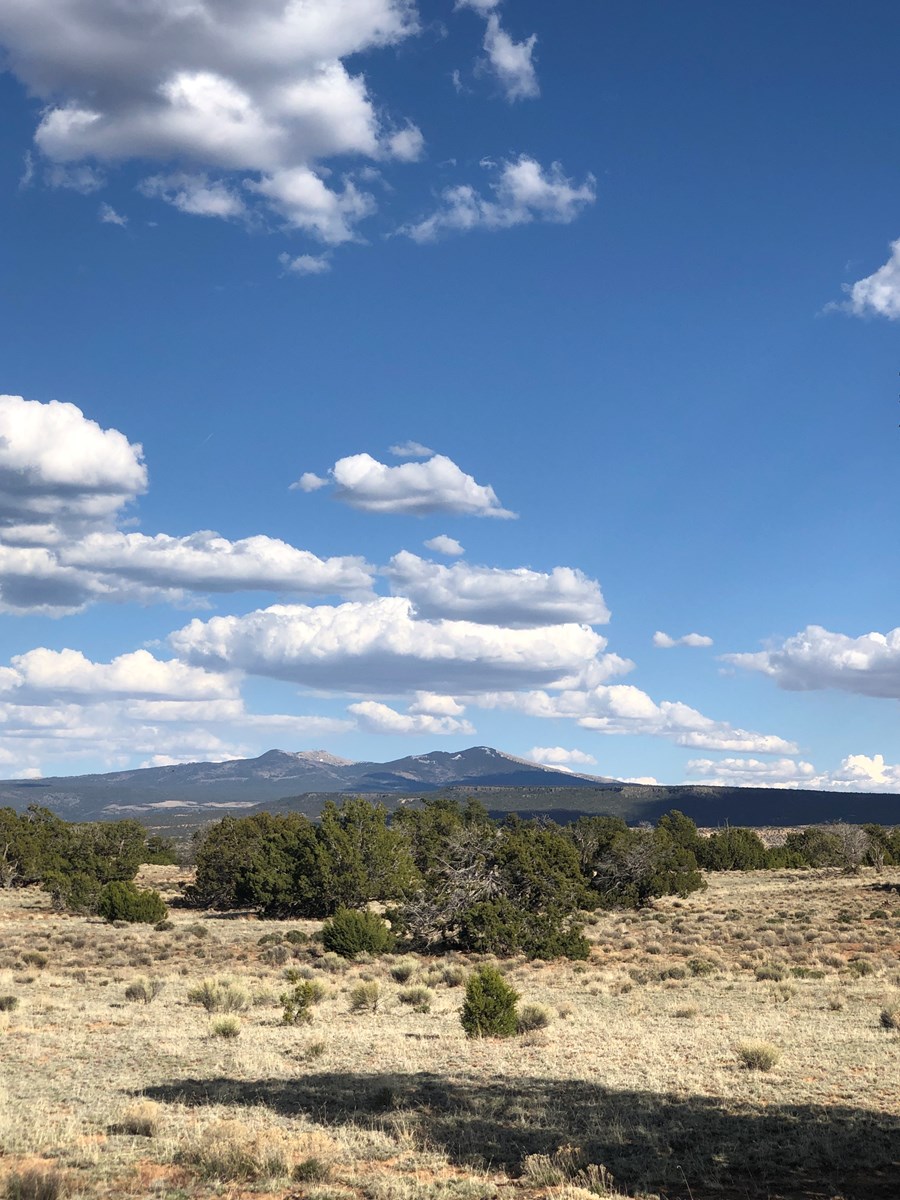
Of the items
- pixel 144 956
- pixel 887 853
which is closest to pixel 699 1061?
pixel 144 956

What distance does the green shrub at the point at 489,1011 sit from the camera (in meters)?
20.5

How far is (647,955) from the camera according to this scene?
117ft

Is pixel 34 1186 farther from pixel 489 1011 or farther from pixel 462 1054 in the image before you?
pixel 489 1011

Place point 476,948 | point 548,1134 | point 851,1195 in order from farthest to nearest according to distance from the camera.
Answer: point 476,948
point 548,1134
point 851,1195

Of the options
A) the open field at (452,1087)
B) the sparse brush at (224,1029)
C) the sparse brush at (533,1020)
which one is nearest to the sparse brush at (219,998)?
the open field at (452,1087)

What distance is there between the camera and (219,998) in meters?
24.3

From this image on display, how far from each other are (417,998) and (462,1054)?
737cm

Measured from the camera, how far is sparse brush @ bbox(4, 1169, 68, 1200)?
9234 mm

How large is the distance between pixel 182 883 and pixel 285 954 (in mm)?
41707

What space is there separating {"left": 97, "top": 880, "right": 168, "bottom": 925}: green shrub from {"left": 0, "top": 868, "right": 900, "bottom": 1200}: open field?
15.5 m

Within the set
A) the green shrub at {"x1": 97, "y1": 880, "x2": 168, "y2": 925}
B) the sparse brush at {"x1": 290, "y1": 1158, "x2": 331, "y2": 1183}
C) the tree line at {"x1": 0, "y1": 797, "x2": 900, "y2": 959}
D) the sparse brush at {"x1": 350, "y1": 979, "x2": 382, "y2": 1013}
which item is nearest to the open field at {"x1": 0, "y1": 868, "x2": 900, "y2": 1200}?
the sparse brush at {"x1": 290, "y1": 1158, "x2": 331, "y2": 1183}

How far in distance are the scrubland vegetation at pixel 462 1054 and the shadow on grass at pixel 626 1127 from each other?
0.18ft

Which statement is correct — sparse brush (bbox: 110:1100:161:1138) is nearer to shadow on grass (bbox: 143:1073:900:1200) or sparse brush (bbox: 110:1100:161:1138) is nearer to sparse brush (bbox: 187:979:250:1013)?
shadow on grass (bbox: 143:1073:900:1200)

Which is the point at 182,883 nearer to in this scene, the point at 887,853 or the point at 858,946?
the point at 858,946
